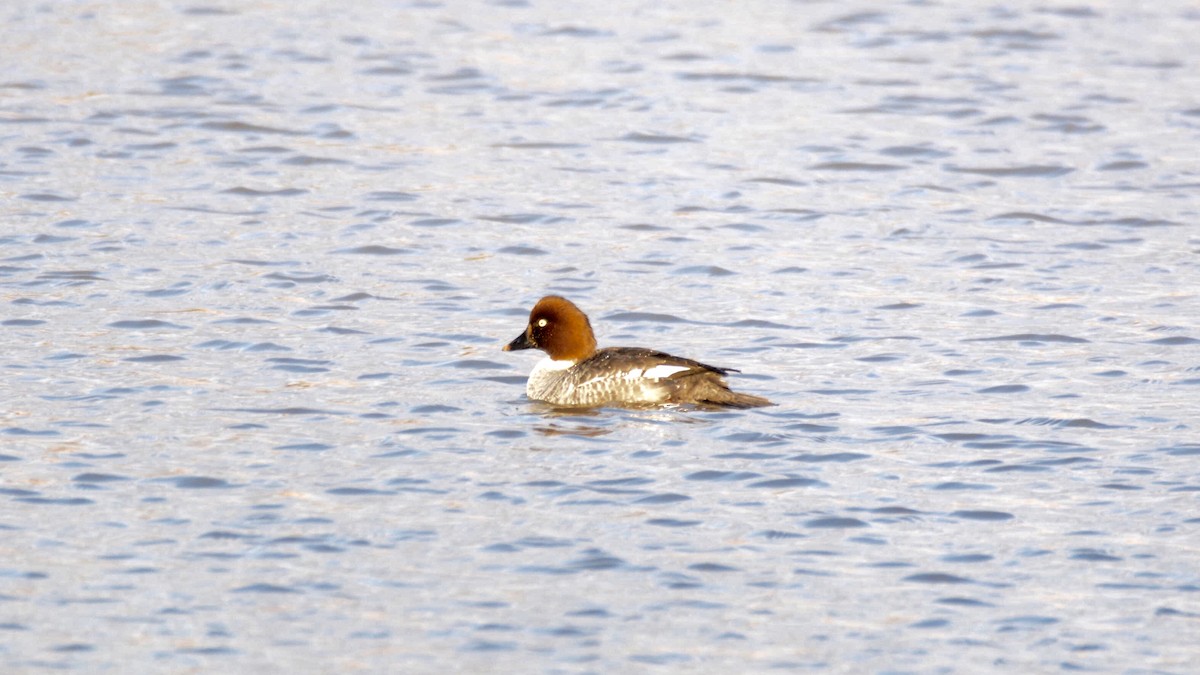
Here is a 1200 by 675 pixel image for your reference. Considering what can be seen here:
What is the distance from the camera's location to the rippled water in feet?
28.1

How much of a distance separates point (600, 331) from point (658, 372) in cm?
212

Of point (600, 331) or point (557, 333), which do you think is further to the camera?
point (600, 331)

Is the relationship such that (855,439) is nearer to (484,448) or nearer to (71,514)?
(484,448)

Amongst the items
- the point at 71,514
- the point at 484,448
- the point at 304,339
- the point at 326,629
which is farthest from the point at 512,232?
the point at 326,629

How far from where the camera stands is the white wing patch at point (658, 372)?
38.3ft

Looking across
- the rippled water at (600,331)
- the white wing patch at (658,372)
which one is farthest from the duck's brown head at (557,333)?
the white wing patch at (658,372)

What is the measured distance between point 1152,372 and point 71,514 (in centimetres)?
704

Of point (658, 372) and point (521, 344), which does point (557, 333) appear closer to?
point (521, 344)

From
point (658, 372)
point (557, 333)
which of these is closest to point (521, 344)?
point (557, 333)

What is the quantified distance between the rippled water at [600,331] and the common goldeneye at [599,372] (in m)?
0.21

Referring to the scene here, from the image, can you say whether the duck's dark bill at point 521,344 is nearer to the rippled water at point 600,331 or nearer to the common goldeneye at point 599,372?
the common goldeneye at point 599,372

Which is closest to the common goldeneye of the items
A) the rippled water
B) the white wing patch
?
the white wing patch

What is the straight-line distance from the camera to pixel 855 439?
36.2 ft

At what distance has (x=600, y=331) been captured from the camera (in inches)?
544
